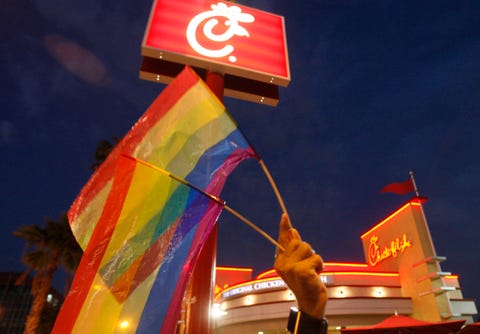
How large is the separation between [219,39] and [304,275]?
18.4 feet

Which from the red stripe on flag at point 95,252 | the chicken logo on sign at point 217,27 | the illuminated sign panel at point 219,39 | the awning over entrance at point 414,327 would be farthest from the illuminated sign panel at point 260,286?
the red stripe on flag at point 95,252

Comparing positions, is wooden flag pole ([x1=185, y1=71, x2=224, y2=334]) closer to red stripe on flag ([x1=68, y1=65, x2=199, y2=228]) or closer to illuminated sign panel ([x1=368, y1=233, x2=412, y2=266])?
red stripe on flag ([x1=68, y1=65, x2=199, y2=228])

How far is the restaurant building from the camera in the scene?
1975cm

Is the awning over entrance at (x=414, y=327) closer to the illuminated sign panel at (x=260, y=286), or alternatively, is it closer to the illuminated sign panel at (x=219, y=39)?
the illuminated sign panel at (x=260, y=286)

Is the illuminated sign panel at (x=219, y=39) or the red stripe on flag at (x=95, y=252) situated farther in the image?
the illuminated sign panel at (x=219, y=39)

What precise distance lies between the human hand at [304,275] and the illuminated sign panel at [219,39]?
469cm

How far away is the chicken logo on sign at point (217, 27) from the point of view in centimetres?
620

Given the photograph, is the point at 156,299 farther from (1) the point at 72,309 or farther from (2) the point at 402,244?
(2) the point at 402,244

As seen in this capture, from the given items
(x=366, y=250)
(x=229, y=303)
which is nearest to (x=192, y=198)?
(x=229, y=303)

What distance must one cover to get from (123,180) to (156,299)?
0.83 metres

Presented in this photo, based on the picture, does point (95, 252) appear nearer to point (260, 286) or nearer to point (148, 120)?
point (148, 120)

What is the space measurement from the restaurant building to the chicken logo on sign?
58.1 feet

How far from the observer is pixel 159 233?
7.47ft

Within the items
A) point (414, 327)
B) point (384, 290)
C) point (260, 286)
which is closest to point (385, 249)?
point (384, 290)
